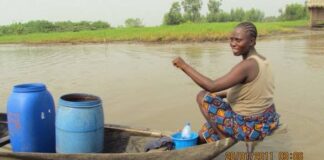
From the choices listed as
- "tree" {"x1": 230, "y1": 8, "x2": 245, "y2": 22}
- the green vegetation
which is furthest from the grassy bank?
"tree" {"x1": 230, "y1": 8, "x2": 245, "y2": 22}

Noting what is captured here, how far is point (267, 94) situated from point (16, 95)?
7.27ft

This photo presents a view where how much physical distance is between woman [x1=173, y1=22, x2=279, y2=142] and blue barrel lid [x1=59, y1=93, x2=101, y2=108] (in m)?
0.78

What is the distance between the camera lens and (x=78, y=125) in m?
3.37

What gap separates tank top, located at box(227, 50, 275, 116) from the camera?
3291 millimetres

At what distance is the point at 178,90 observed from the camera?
8227 mm

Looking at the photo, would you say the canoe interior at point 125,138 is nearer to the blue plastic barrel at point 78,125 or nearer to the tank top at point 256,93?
the blue plastic barrel at point 78,125

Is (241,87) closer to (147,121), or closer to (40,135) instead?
(40,135)

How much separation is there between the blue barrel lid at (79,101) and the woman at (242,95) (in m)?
0.78

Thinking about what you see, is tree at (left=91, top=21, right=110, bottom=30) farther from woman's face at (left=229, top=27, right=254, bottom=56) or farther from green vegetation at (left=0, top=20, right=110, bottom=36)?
woman's face at (left=229, top=27, right=254, bottom=56)

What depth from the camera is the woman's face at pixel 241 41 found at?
327 cm

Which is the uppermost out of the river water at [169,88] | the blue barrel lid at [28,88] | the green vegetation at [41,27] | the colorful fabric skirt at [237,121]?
the green vegetation at [41,27]

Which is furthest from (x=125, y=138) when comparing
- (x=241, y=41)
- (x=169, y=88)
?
(x=169, y=88)

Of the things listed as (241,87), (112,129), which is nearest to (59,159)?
(112,129)

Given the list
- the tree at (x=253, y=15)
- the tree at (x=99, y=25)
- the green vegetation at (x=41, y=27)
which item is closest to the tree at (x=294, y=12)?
the tree at (x=253, y=15)
